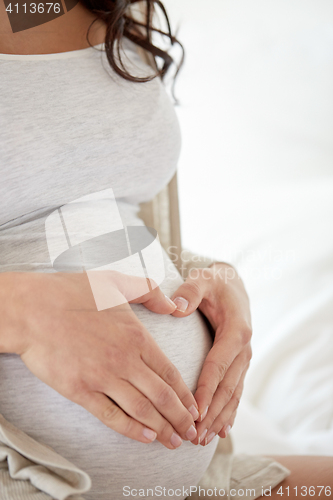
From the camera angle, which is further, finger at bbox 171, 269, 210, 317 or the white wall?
the white wall

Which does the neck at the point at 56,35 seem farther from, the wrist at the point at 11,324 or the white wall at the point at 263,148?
the white wall at the point at 263,148

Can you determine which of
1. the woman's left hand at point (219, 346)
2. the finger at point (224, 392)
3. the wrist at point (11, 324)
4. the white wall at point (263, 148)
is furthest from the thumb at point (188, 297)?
the white wall at point (263, 148)

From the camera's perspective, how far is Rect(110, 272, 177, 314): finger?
0.47 metres

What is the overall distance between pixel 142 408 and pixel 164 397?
29 mm

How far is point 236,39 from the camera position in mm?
1188

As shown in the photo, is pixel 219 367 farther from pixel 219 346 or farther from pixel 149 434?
pixel 149 434

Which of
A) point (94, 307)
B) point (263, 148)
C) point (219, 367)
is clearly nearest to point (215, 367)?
point (219, 367)

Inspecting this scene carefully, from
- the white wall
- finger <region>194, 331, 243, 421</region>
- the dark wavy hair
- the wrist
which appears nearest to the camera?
the wrist

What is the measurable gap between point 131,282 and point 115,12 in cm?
50

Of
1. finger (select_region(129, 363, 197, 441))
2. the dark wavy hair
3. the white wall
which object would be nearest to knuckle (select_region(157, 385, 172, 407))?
finger (select_region(129, 363, 197, 441))

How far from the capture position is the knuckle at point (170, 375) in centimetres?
45

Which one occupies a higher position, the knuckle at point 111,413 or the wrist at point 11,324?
the wrist at point 11,324

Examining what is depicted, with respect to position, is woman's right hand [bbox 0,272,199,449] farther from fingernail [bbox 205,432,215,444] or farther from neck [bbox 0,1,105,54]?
neck [bbox 0,1,105,54]

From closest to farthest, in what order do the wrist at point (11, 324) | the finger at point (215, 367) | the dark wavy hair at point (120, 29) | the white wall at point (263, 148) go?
1. the wrist at point (11, 324)
2. the finger at point (215, 367)
3. the dark wavy hair at point (120, 29)
4. the white wall at point (263, 148)
